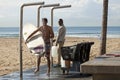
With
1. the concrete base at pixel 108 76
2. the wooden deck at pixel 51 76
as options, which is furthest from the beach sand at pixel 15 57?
the concrete base at pixel 108 76

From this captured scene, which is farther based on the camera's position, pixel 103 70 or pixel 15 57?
pixel 15 57

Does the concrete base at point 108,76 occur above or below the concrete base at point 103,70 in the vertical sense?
below

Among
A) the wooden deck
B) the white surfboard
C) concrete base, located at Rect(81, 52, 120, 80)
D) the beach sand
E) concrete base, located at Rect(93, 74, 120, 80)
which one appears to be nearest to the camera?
concrete base, located at Rect(81, 52, 120, 80)

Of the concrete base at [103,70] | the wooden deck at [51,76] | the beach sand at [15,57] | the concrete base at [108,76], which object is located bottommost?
the beach sand at [15,57]

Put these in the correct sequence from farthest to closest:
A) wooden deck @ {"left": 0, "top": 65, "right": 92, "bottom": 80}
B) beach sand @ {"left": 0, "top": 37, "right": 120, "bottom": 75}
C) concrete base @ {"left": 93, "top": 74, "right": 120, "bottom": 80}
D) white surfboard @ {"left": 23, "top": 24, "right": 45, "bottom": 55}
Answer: beach sand @ {"left": 0, "top": 37, "right": 120, "bottom": 75}, white surfboard @ {"left": 23, "top": 24, "right": 45, "bottom": 55}, wooden deck @ {"left": 0, "top": 65, "right": 92, "bottom": 80}, concrete base @ {"left": 93, "top": 74, "right": 120, "bottom": 80}

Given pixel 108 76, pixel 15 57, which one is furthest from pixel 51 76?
pixel 15 57

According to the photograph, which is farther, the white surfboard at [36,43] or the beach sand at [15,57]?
the beach sand at [15,57]

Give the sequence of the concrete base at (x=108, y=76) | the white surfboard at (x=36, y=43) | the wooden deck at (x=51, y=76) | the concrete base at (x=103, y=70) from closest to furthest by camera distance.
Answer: the concrete base at (x=103, y=70), the concrete base at (x=108, y=76), the wooden deck at (x=51, y=76), the white surfboard at (x=36, y=43)

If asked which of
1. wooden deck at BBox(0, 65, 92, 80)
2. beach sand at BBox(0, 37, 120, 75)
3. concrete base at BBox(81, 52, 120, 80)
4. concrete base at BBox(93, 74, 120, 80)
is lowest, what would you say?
beach sand at BBox(0, 37, 120, 75)

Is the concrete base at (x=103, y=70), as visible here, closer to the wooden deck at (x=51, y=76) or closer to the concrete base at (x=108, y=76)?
the concrete base at (x=108, y=76)

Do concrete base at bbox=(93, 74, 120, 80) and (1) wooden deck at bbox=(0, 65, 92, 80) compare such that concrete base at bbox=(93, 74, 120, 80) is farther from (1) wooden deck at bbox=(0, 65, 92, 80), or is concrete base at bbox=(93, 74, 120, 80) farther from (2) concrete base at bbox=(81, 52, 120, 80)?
(1) wooden deck at bbox=(0, 65, 92, 80)

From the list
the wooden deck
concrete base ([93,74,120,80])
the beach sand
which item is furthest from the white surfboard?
concrete base ([93,74,120,80])

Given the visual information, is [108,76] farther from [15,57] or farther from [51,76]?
[15,57]

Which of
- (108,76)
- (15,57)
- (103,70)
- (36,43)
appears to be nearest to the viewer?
(103,70)
